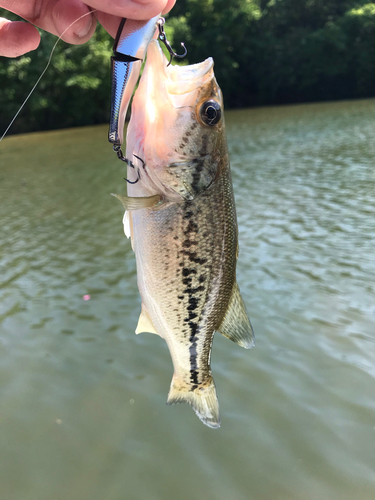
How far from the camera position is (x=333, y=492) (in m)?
3.07

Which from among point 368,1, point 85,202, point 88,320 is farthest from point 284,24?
point 88,320

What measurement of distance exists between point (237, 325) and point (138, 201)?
83cm

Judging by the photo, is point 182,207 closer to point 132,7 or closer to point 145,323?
point 145,323

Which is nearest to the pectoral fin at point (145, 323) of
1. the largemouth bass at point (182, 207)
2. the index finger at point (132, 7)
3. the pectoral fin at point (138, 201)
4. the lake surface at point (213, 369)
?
the largemouth bass at point (182, 207)

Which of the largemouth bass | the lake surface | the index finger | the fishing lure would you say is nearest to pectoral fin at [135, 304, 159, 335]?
the largemouth bass

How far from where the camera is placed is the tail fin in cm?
220

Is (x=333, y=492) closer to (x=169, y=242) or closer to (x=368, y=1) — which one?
(x=169, y=242)

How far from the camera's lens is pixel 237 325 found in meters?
2.12

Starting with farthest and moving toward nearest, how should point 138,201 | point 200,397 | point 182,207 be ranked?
point 200,397, point 182,207, point 138,201

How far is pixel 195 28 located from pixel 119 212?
127 feet

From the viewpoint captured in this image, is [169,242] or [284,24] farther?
[284,24]

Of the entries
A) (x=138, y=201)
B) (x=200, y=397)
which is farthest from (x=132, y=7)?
(x=200, y=397)

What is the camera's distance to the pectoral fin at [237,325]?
2.11 metres

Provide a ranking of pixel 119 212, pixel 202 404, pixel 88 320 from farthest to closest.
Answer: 1. pixel 119 212
2. pixel 88 320
3. pixel 202 404
